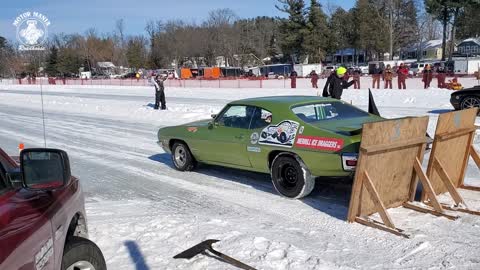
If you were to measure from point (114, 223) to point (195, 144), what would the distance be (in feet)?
8.08

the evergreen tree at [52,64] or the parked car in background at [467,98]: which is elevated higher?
the evergreen tree at [52,64]

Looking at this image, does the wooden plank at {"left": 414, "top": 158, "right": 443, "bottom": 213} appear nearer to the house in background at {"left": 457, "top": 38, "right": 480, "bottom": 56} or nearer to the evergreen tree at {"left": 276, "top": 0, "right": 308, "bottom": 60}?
the evergreen tree at {"left": 276, "top": 0, "right": 308, "bottom": 60}

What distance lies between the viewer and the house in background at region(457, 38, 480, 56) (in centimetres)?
7812

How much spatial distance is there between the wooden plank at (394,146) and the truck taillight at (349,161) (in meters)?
0.30

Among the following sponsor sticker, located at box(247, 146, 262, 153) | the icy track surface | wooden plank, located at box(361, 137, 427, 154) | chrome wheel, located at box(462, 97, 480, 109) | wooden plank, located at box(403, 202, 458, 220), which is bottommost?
the icy track surface

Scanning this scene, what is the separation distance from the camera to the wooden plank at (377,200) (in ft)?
17.0

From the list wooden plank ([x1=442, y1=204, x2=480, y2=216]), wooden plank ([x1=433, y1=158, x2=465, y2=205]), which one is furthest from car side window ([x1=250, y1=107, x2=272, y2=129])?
wooden plank ([x1=442, y1=204, x2=480, y2=216])

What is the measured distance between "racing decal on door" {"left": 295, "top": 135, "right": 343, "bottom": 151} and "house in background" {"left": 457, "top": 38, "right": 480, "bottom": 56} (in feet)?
265

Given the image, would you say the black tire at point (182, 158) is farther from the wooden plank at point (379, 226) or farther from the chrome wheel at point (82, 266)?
the chrome wheel at point (82, 266)

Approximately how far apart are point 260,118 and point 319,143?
47.7 inches

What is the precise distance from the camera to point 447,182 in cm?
592

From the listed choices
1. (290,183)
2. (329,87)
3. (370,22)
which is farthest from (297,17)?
(290,183)

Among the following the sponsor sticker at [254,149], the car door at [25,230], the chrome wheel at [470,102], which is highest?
the car door at [25,230]

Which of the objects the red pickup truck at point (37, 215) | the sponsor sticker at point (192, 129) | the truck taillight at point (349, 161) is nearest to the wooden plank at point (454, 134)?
the truck taillight at point (349, 161)
